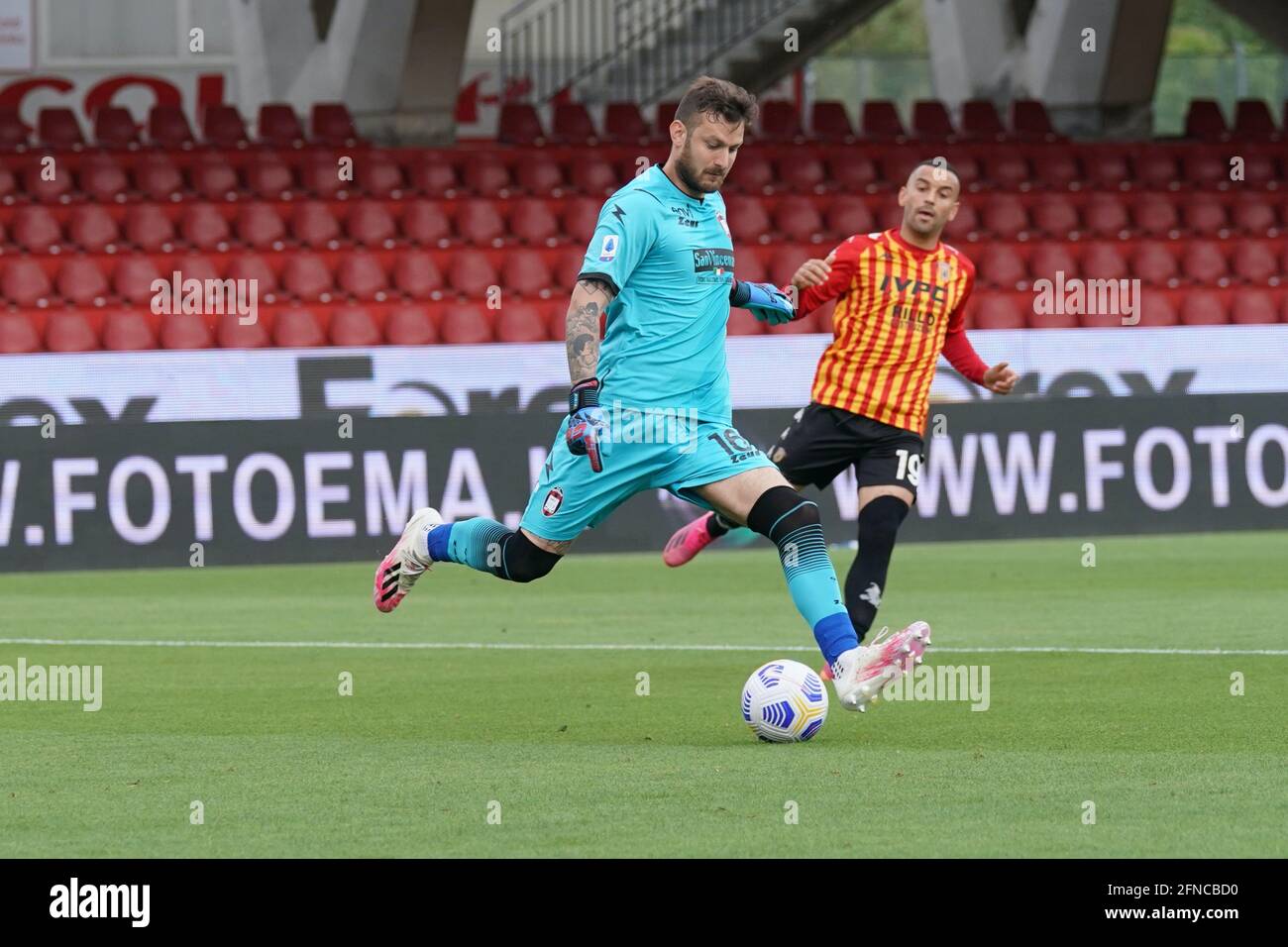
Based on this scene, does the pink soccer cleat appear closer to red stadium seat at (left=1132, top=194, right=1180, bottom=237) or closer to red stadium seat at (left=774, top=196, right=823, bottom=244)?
red stadium seat at (left=774, top=196, right=823, bottom=244)

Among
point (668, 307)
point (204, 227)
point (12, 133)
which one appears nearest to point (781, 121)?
point (204, 227)

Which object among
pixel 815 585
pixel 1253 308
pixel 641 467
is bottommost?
pixel 815 585

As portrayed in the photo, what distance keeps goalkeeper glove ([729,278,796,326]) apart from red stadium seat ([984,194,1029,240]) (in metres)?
14.1

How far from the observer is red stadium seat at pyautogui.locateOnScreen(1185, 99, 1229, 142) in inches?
1006

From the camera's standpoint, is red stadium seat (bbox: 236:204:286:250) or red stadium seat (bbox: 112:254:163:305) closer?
red stadium seat (bbox: 112:254:163:305)

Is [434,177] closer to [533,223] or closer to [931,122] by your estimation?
[533,223]

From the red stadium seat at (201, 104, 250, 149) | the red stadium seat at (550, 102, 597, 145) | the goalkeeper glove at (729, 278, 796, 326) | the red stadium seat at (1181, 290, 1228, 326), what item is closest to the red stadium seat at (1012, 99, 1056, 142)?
the red stadium seat at (1181, 290, 1228, 326)

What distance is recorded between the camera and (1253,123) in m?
25.6

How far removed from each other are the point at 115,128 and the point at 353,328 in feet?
16.0

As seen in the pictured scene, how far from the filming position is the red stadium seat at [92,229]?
20656mm

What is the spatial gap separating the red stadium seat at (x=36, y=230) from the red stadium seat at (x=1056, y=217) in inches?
386

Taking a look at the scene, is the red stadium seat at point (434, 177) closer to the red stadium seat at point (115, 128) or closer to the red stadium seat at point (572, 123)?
the red stadium seat at point (572, 123)

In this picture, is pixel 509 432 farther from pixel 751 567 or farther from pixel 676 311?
pixel 676 311

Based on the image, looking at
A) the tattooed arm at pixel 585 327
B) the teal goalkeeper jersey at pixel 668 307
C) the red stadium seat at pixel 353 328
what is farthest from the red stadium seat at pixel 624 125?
the tattooed arm at pixel 585 327
